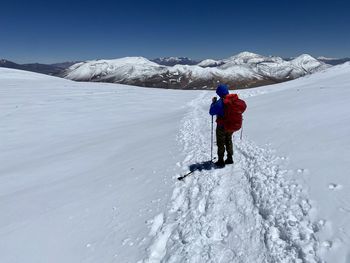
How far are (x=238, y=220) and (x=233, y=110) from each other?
3.71 metres

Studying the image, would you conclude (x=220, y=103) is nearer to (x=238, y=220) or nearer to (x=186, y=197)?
(x=186, y=197)

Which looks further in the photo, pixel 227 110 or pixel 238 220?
pixel 227 110

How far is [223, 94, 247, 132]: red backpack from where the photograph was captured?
963 cm

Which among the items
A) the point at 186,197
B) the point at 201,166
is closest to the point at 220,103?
the point at 201,166

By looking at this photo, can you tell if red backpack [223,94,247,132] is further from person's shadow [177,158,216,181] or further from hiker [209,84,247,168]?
person's shadow [177,158,216,181]

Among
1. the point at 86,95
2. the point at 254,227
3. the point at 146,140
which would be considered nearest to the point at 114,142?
the point at 146,140

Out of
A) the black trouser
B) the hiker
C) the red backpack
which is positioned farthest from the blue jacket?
the black trouser

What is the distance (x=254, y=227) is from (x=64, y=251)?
13.6ft

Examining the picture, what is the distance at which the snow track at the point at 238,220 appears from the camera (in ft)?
19.2

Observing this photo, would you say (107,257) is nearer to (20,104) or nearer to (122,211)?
(122,211)

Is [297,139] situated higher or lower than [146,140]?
higher

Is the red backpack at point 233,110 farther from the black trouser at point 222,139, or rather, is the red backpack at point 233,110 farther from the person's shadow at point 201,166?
the person's shadow at point 201,166

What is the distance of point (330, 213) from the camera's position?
6070mm

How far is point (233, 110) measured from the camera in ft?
31.8
